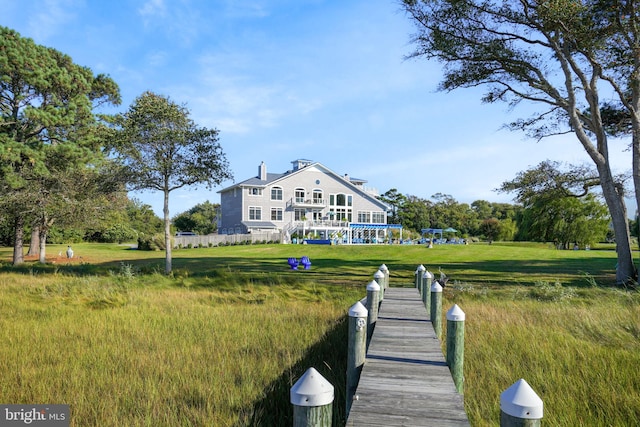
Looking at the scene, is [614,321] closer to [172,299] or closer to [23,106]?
[172,299]

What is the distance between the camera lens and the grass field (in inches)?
172

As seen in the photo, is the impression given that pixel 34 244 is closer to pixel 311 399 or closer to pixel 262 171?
pixel 262 171

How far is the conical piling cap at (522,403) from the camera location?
7.47ft

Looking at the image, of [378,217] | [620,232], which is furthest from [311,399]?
[378,217]

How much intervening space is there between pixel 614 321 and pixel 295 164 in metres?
45.4

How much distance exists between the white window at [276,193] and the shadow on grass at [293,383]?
4117 cm

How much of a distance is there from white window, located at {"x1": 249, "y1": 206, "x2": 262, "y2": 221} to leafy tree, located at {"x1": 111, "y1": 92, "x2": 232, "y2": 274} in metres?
26.6

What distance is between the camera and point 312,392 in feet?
7.97

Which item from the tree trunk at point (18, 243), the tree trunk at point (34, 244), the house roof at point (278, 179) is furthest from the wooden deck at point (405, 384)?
the house roof at point (278, 179)

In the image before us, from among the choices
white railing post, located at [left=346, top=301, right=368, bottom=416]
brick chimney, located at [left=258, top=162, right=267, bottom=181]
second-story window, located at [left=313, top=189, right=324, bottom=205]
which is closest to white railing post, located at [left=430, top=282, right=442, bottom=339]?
white railing post, located at [left=346, top=301, right=368, bottom=416]

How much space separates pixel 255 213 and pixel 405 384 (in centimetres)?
4354

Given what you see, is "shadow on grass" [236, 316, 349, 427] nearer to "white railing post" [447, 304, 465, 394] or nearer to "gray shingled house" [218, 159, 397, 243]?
"white railing post" [447, 304, 465, 394]

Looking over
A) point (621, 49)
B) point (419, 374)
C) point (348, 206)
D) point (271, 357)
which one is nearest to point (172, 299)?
point (271, 357)

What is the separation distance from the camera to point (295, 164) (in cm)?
5144
